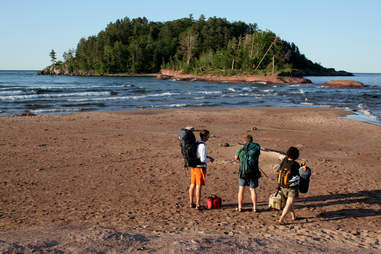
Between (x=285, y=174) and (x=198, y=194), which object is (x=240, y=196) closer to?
(x=198, y=194)

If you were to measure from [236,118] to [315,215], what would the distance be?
45.2 feet

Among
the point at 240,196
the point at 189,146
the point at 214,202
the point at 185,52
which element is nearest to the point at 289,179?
the point at 240,196

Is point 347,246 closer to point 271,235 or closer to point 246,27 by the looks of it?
point 271,235

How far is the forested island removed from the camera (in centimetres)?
8750

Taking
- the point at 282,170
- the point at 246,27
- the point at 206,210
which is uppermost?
the point at 246,27

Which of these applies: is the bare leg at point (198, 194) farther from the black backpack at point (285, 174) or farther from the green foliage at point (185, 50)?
the green foliage at point (185, 50)

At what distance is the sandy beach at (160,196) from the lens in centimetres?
523

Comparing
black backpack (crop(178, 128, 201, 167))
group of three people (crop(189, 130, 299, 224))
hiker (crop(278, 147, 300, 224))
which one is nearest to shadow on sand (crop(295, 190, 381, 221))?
group of three people (crop(189, 130, 299, 224))

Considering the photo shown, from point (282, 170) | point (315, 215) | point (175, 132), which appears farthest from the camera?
point (175, 132)

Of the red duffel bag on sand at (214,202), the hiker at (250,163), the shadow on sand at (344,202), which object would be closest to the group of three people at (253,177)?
the hiker at (250,163)

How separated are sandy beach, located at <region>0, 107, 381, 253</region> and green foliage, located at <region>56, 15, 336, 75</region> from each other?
71.0m

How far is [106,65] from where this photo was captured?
5084 inches

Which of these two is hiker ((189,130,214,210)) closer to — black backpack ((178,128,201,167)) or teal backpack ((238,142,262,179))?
black backpack ((178,128,201,167))

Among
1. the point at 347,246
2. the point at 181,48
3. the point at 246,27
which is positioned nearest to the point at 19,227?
the point at 347,246
